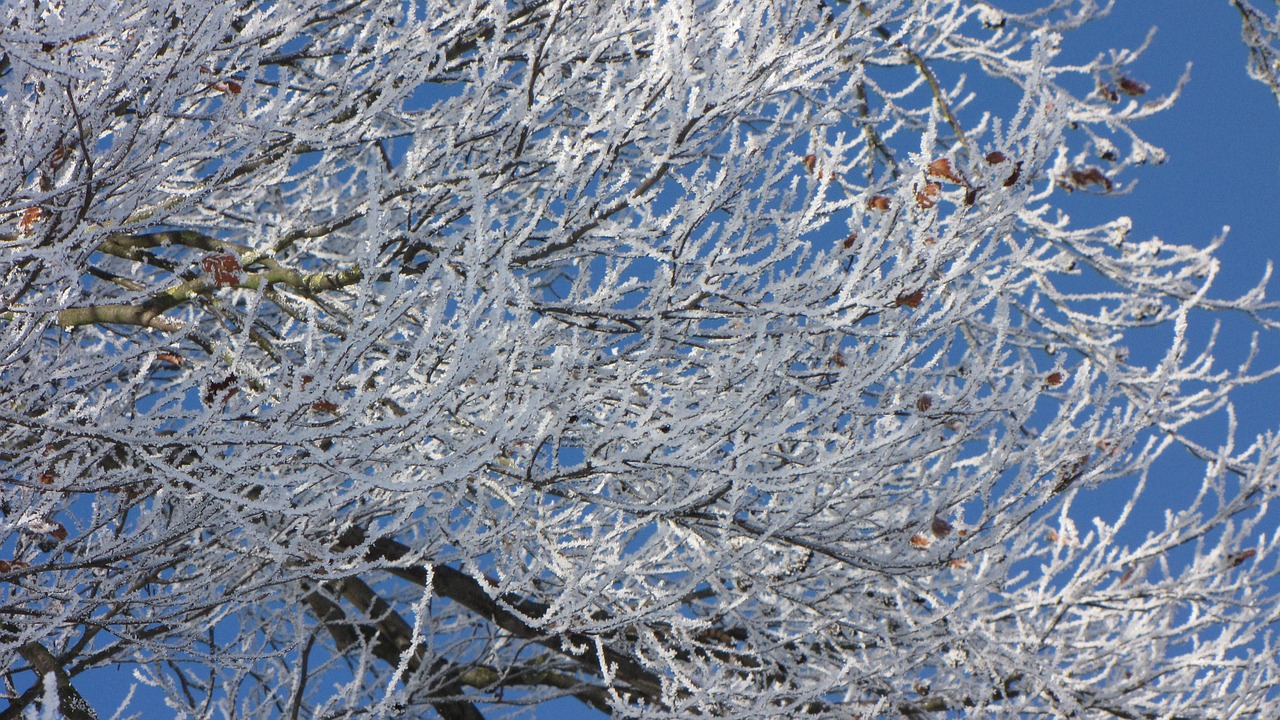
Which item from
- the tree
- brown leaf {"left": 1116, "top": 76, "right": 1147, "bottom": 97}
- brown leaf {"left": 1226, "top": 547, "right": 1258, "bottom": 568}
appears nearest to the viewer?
the tree

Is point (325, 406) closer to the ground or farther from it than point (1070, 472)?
closer to the ground

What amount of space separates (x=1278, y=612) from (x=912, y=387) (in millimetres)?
2314

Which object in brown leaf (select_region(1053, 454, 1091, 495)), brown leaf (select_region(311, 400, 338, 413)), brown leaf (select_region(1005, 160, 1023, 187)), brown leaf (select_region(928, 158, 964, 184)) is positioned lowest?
brown leaf (select_region(311, 400, 338, 413))

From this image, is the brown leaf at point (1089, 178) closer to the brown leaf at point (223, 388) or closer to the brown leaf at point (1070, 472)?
the brown leaf at point (1070, 472)

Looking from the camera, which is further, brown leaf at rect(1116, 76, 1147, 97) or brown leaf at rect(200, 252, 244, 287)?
brown leaf at rect(1116, 76, 1147, 97)

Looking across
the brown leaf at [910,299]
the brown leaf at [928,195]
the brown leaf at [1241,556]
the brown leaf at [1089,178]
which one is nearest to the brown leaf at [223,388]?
the brown leaf at [910,299]

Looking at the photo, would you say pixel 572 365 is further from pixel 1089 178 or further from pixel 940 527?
pixel 1089 178

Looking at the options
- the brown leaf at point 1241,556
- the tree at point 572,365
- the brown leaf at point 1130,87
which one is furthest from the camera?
the brown leaf at point 1130,87

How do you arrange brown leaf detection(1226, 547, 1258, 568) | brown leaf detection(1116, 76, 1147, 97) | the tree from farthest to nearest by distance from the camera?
brown leaf detection(1116, 76, 1147, 97)
brown leaf detection(1226, 547, 1258, 568)
the tree

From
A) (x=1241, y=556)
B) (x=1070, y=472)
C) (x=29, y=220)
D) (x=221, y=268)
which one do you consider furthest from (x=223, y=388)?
(x=1241, y=556)

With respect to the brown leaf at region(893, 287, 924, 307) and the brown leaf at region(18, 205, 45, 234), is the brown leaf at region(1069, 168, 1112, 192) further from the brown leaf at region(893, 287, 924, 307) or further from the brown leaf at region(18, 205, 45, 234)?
the brown leaf at region(18, 205, 45, 234)

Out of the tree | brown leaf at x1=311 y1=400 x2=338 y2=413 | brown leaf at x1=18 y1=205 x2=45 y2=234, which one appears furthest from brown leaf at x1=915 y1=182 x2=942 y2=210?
brown leaf at x1=18 y1=205 x2=45 y2=234

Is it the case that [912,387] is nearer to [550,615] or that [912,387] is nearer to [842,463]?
[842,463]

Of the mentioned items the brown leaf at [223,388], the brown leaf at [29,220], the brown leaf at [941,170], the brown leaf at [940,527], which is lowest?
the brown leaf at [223,388]
